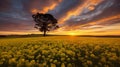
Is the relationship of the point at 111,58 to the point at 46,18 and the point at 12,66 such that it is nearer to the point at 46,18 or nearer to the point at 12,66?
the point at 12,66

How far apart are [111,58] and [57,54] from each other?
273 cm

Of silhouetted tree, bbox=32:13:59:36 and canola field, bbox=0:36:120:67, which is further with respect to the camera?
silhouetted tree, bbox=32:13:59:36

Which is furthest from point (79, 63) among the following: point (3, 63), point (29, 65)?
point (3, 63)

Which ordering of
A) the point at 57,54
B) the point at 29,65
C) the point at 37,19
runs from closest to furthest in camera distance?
the point at 29,65
the point at 57,54
the point at 37,19

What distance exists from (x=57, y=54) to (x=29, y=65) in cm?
194

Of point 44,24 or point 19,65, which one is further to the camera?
point 44,24

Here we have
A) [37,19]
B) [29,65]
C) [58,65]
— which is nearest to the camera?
[29,65]

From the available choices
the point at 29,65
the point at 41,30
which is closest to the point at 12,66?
the point at 29,65

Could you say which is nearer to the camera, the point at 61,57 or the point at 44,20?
the point at 61,57

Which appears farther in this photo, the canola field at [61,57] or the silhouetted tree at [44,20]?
the silhouetted tree at [44,20]

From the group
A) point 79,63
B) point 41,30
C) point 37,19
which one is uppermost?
point 37,19

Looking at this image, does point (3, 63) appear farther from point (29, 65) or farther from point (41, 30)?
point (41, 30)

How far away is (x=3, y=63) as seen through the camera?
6363 millimetres

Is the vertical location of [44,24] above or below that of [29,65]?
above
